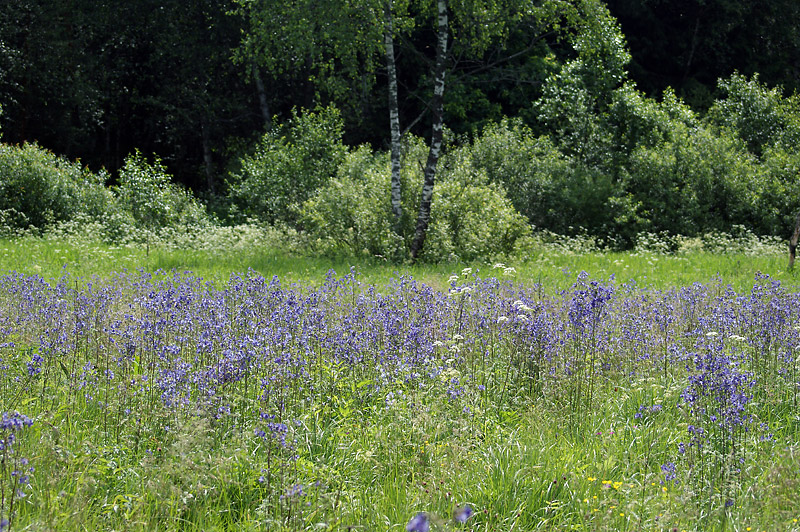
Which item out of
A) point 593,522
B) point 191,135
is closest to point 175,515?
point 593,522

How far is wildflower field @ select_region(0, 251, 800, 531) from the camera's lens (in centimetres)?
337

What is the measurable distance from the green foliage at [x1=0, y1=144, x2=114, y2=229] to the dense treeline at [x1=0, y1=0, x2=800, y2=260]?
0.06 m

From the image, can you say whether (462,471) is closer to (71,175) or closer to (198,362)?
(198,362)

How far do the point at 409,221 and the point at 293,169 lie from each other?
6.69 m

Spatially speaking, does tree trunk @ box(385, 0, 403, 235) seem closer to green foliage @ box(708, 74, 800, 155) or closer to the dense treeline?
the dense treeline

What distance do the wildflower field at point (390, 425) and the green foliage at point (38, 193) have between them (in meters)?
13.1

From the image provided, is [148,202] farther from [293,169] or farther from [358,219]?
[358,219]

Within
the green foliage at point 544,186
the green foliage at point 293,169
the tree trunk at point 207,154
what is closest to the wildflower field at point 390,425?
the green foliage at point 544,186

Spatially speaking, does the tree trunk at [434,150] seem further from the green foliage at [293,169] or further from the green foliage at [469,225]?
the green foliage at [293,169]

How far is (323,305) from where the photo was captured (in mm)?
7562

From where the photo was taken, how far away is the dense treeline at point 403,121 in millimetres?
13992

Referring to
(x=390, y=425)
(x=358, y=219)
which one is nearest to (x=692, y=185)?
(x=358, y=219)

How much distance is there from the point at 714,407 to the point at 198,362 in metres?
3.50

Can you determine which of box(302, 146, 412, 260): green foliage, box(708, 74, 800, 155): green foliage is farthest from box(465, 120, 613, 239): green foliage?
box(708, 74, 800, 155): green foliage
